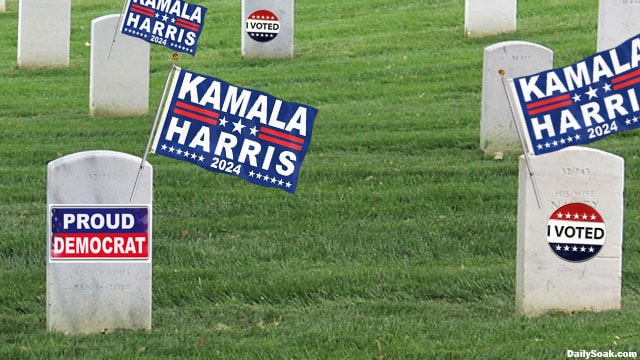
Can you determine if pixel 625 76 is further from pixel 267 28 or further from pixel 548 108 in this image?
pixel 267 28

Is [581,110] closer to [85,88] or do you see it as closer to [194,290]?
[194,290]

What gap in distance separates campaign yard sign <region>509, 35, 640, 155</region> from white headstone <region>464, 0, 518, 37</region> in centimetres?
998

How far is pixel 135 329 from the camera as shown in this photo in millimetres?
7336

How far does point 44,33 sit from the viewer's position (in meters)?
17.0

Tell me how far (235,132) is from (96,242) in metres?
0.94

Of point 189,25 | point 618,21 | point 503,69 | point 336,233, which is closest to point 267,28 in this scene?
point 189,25

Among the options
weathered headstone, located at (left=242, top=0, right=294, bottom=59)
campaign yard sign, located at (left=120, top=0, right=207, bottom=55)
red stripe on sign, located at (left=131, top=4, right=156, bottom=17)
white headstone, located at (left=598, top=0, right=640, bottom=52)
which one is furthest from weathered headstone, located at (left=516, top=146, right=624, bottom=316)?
weathered headstone, located at (left=242, top=0, right=294, bottom=59)

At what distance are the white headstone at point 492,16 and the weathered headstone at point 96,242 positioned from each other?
1078cm

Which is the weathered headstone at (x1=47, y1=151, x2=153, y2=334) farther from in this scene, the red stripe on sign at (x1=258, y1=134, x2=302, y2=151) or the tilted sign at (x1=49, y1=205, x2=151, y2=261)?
the red stripe on sign at (x1=258, y1=134, x2=302, y2=151)

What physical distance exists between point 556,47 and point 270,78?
11.5 ft

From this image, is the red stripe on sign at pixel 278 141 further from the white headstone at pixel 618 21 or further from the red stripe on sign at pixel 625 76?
the white headstone at pixel 618 21

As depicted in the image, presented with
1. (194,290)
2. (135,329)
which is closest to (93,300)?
(135,329)

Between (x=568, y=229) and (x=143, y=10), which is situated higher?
(x=143, y=10)

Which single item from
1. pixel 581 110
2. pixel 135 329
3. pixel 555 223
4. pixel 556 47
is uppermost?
pixel 556 47
